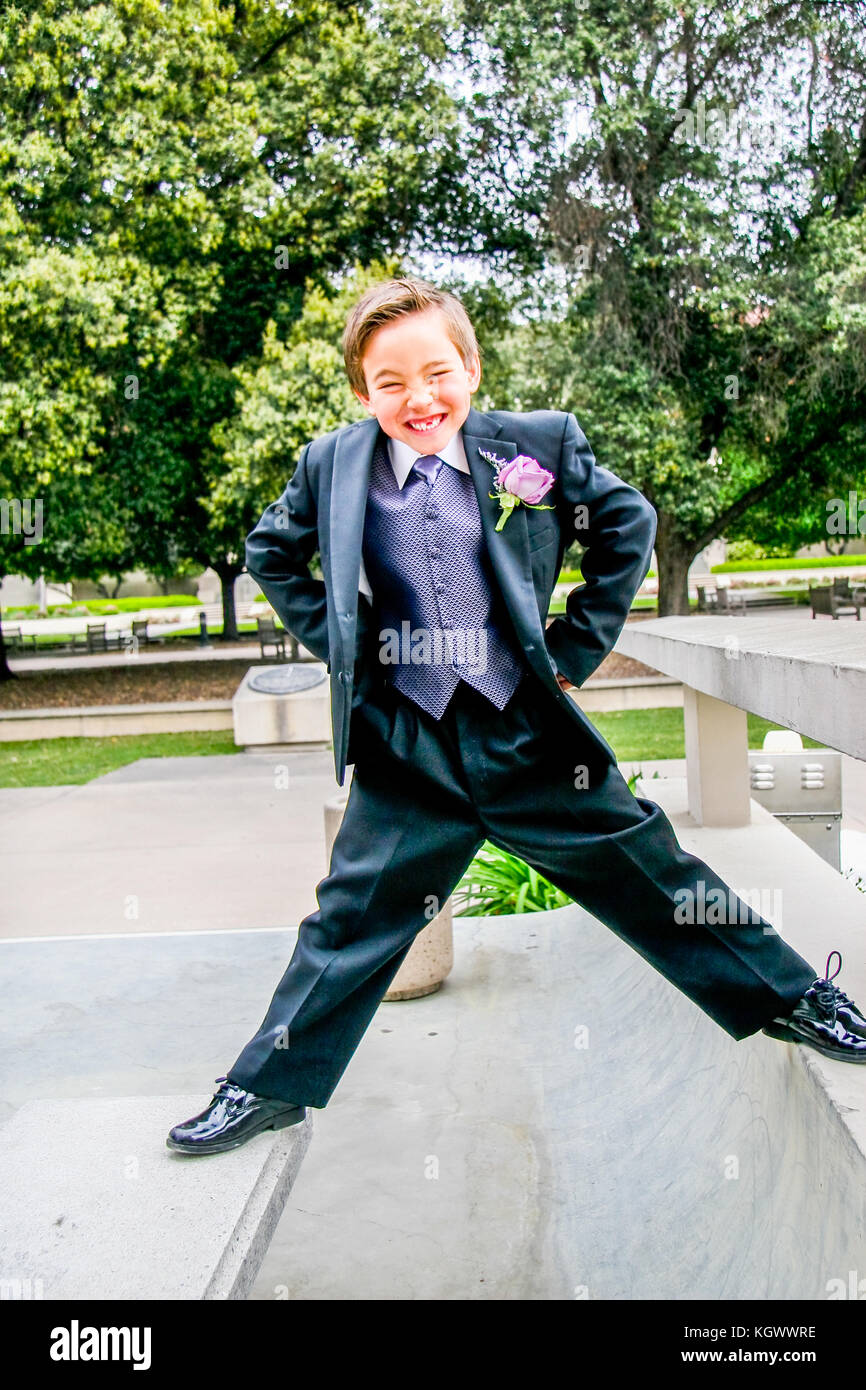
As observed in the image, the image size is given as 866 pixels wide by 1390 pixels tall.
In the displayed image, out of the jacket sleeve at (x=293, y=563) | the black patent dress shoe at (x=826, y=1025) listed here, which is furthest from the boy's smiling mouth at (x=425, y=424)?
the black patent dress shoe at (x=826, y=1025)

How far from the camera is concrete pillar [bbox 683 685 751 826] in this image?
4.70 metres

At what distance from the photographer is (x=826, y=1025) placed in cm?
228

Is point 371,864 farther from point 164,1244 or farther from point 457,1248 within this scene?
point 457,1248

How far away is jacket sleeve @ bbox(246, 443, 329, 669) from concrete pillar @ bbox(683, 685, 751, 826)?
2.60 meters

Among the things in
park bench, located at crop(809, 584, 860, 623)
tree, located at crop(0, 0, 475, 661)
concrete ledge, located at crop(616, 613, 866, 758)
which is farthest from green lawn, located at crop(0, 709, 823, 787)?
park bench, located at crop(809, 584, 860, 623)

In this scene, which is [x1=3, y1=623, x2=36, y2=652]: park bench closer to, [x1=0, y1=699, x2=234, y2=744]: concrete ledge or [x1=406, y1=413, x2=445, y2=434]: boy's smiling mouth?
[x1=0, y1=699, x2=234, y2=744]: concrete ledge

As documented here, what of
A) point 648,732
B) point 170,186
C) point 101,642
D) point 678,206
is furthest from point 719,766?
point 101,642

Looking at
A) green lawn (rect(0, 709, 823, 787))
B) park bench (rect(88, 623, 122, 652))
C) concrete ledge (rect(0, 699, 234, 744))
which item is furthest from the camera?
park bench (rect(88, 623, 122, 652))

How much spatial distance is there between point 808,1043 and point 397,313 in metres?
1.61

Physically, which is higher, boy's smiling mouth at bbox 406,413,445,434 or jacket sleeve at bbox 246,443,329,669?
boy's smiling mouth at bbox 406,413,445,434

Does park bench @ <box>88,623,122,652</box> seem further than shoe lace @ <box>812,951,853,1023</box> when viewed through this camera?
Yes

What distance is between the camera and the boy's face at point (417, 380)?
7.30 feet

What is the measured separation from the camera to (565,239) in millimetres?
15203

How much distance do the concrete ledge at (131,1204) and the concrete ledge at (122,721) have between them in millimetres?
12234
